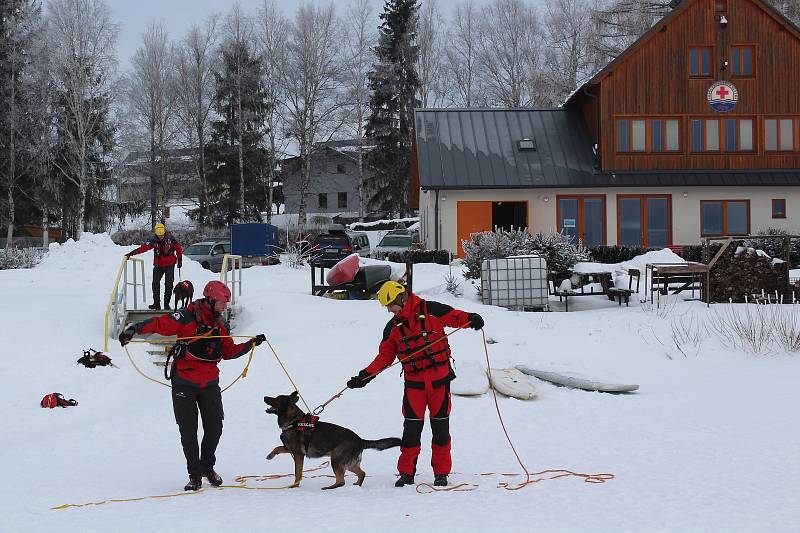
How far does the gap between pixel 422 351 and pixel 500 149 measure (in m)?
22.1

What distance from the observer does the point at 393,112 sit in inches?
1827

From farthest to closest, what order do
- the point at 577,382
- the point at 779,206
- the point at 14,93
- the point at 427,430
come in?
the point at 14,93 < the point at 779,206 < the point at 577,382 < the point at 427,430

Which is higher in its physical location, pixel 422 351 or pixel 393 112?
pixel 393 112

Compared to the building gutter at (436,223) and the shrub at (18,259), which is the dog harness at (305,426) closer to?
the building gutter at (436,223)

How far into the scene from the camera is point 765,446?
8.10m

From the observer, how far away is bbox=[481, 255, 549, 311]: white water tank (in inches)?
647

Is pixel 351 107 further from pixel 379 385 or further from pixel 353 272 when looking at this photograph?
pixel 379 385

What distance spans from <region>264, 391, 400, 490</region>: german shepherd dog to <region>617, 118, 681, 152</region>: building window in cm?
2256

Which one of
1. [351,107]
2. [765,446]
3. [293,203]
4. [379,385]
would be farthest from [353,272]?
[293,203]

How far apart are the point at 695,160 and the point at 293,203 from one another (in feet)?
113

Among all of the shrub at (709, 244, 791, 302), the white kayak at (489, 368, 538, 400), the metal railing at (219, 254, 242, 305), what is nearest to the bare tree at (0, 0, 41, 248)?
the metal railing at (219, 254, 242, 305)

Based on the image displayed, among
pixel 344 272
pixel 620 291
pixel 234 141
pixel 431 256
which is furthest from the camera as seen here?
pixel 234 141

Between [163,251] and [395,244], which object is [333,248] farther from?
[163,251]

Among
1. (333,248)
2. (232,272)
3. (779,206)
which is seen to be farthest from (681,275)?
(779,206)
